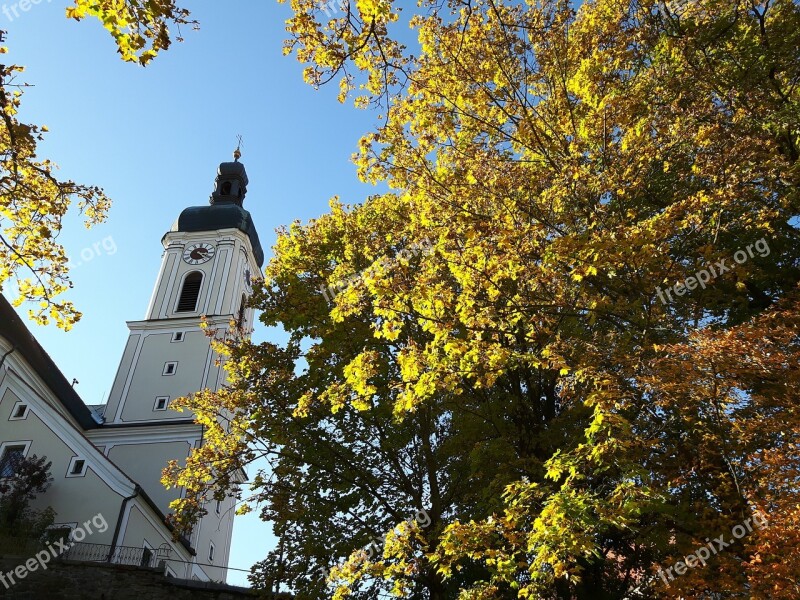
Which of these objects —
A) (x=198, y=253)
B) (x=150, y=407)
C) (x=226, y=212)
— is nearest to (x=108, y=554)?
(x=150, y=407)

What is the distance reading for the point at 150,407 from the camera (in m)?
31.5

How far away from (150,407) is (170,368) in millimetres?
2273

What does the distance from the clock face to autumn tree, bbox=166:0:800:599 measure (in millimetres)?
25422

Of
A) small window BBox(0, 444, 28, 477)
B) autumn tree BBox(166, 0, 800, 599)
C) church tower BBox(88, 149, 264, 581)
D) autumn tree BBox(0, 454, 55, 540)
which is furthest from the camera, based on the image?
church tower BBox(88, 149, 264, 581)

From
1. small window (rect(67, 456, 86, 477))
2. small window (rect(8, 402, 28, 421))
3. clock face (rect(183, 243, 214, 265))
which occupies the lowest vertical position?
small window (rect(67, 456, 86, 477))

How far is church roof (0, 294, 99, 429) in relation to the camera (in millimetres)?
24475

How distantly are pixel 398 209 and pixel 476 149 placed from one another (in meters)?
2.93

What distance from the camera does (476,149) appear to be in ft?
35.1

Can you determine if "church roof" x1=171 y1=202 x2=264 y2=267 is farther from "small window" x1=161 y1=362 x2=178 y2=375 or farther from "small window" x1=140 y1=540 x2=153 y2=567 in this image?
"small window" x1=140 y1=540 x2=153 y2=567

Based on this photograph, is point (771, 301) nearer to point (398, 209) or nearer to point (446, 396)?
point (446, 396)

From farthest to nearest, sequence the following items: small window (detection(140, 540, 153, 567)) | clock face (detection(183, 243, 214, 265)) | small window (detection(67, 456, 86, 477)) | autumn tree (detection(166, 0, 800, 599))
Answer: clock face (detection(183, 243, 214, 265)) → small window (detection(67, 456, 86, 477)) → small window (detection(140, 540, 153, 567)) → autumn tree (detection(166, 0, 800, 599))

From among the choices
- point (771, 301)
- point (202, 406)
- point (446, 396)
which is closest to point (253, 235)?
point (202, 406)

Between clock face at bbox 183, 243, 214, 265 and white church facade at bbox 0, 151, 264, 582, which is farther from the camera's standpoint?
clock face at bbox 183, 243, 214, 265

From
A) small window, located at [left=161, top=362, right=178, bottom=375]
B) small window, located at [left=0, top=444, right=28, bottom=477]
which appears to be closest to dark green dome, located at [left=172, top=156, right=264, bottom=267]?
small window, located at [left=161, top=362, right=178, bottom=375]
